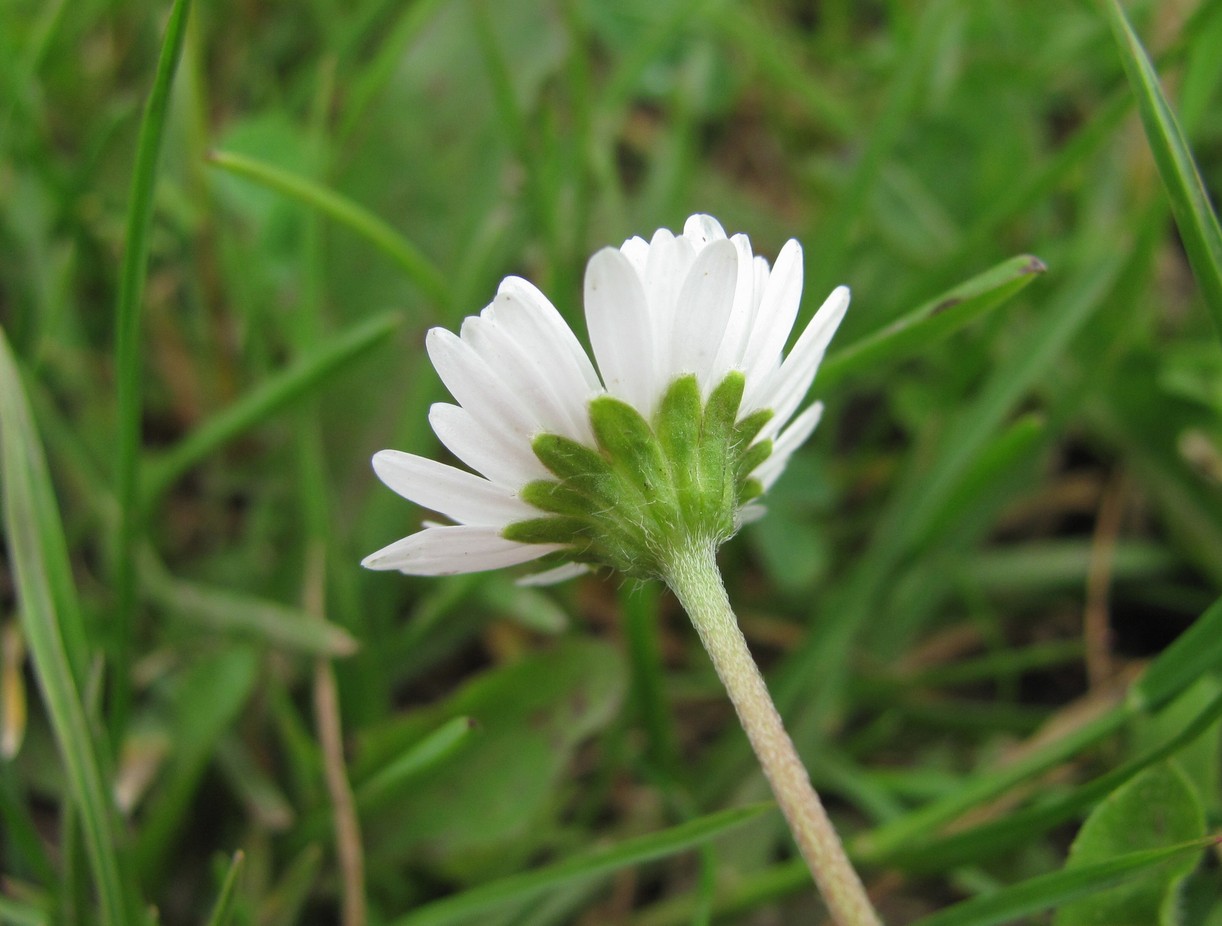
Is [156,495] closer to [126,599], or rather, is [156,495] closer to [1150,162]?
[126,599]

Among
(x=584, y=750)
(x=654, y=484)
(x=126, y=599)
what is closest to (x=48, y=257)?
(x=126, y=599)

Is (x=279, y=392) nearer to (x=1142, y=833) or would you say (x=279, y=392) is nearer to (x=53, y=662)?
(x=53, y=662)

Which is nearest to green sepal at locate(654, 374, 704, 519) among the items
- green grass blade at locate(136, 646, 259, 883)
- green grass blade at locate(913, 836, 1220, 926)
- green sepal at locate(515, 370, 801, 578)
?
green sepal at locate(515, 370, 801, 578)

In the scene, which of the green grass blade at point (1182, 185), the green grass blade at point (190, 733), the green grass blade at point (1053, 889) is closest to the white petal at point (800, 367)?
the green grass blade at point (1182, 185)

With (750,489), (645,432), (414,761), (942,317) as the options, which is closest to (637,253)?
(645,432)

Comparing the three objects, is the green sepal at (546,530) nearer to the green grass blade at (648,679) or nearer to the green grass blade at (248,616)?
the green grass blade at (648,679)

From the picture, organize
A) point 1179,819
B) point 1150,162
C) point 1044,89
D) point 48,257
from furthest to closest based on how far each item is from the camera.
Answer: point 1044,89, point 1150,162, point 48,257, point 1179,819
